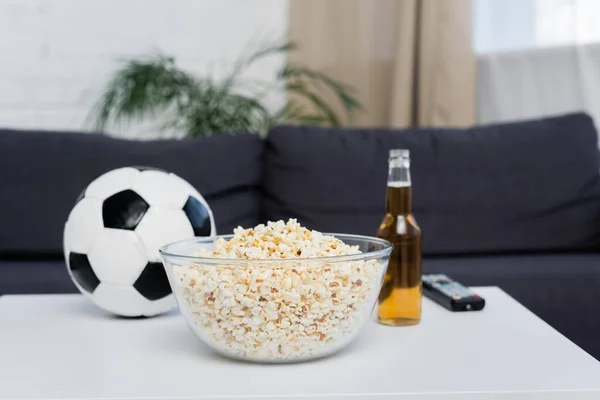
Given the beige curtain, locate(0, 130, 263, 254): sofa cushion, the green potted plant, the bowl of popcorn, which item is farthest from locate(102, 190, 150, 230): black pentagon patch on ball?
the beige curtain

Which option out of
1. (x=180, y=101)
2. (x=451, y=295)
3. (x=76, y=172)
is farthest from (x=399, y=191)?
(x=180, y=101)

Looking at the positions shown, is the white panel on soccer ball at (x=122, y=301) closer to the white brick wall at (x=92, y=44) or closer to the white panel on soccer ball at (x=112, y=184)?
the white panel on soccer ball at (x=112, y=184)

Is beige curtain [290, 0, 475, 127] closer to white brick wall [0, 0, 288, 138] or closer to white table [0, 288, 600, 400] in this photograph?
white brick wall [0, 0, 288, 138]

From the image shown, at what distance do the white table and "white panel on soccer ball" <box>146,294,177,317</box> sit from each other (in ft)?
0.08

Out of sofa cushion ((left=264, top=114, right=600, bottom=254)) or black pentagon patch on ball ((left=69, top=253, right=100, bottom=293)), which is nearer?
black pentagon patch on ball ((left=69, top=253, right=100, bottom=293))

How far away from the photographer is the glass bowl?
2.35 feet

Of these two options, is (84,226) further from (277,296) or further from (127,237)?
(277,296)

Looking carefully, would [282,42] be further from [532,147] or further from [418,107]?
[532,147]

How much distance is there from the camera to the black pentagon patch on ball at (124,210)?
0.98 m

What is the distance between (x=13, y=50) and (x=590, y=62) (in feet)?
6.97

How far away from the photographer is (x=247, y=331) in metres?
0.73

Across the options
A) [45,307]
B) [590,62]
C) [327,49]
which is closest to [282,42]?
[327,49]

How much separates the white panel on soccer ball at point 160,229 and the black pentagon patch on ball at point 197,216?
0.04 feet

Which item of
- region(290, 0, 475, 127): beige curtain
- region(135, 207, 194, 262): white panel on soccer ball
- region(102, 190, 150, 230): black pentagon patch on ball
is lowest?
region(135, 207, 194, 262): white panel on soccer ball
